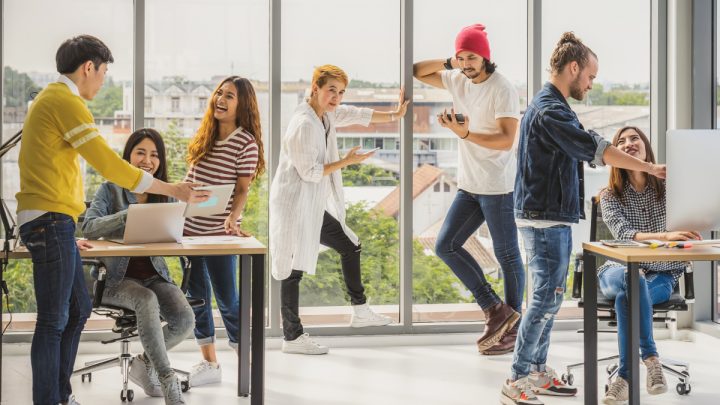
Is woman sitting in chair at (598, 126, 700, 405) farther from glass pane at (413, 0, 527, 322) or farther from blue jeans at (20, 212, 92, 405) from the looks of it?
blue jeans at (20, 212, 92, 405)

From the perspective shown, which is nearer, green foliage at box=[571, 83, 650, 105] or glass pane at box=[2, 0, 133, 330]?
glass pane at box=[2, 0, 133, 330]

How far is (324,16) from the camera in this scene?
532 centimetres

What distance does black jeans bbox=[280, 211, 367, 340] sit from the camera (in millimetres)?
4996

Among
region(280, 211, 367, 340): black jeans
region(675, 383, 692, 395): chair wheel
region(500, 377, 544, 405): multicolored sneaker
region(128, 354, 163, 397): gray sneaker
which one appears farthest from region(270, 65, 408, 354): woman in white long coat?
region(675, 383, 692, 395): chair wheel

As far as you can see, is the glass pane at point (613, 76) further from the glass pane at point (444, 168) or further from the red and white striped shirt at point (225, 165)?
the red and white striped shirt at point (225, 165)

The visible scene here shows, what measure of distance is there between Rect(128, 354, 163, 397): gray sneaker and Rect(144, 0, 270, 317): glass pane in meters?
1.10

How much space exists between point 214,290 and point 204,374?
43 centimetres

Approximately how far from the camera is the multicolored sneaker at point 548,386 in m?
Answer: 4.12

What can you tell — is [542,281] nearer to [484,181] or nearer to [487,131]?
[484,181]

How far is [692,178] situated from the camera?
3.42 meters

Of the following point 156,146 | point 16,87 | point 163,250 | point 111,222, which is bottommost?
point 163,250

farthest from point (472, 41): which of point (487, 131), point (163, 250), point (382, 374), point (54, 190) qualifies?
point (54, 190)

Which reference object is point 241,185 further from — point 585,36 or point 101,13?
point 585,36

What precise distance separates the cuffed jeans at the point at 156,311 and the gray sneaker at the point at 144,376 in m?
0.18
